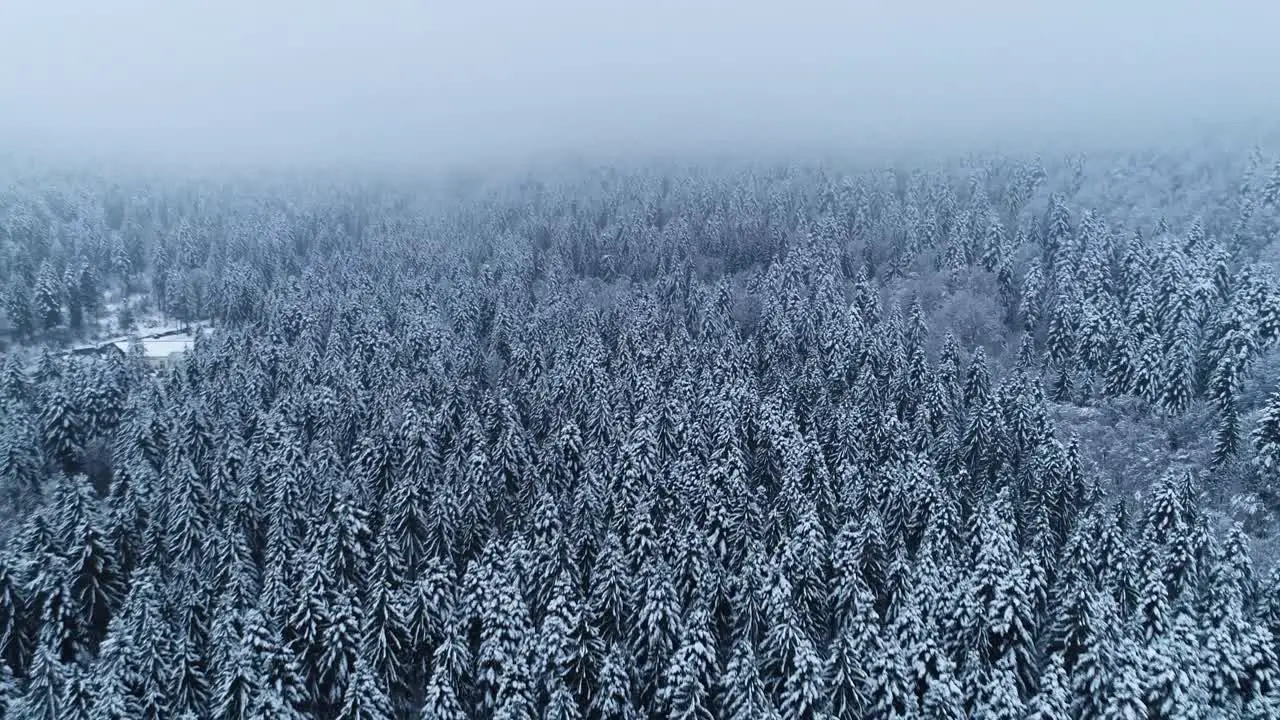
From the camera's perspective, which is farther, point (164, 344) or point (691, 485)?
point (164, 344)

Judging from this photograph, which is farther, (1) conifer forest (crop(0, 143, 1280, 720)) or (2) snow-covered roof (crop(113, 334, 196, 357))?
(2) snow-covered roof (crop(113, 334, 196, 357))

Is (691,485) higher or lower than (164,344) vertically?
higher

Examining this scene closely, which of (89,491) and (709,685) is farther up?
(89,491)

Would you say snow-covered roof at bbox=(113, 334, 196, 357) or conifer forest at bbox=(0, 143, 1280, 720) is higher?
conifer forest at bbox=(0, 143, 1280, 720)

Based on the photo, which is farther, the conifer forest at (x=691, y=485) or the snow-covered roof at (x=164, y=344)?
Result: the snow-covered roof at (x=164, y=344)

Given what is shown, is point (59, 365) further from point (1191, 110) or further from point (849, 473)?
point (1191, 110)

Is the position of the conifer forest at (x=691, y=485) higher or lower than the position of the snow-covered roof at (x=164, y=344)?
higher

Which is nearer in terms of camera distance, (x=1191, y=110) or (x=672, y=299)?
(x=672, y=299)

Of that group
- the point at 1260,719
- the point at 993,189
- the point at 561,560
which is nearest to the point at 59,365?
the point at 561,560
